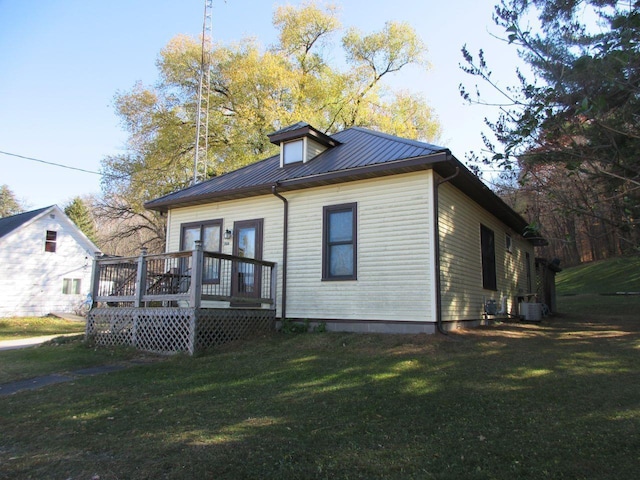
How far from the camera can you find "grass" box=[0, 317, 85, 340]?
14942 millimetres

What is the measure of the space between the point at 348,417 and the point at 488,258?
878 centimetres

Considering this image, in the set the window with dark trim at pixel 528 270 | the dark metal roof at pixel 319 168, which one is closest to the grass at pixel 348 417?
the dark metal roof at pixel 319 168

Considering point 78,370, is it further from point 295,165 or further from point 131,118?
point 131,118

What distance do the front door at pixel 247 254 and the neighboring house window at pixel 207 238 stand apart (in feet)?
1.98

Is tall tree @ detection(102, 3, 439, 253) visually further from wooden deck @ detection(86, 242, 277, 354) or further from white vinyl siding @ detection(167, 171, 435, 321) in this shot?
white vinyl siding @ detection(167, 171, 435, 321)

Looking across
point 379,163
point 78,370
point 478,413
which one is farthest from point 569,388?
point 78,370

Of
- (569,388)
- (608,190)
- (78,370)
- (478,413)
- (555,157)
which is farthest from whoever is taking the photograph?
(608,190)

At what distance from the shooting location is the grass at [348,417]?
3.24 metres

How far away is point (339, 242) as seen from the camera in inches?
373

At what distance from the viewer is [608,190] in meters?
7.99

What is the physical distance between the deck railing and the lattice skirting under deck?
0.25 m

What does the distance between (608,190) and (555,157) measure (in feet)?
9.27

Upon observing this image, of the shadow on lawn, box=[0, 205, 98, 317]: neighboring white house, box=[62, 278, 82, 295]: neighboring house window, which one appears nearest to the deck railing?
the shadow on lawn

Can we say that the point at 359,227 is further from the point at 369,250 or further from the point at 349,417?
the point at 349,417
